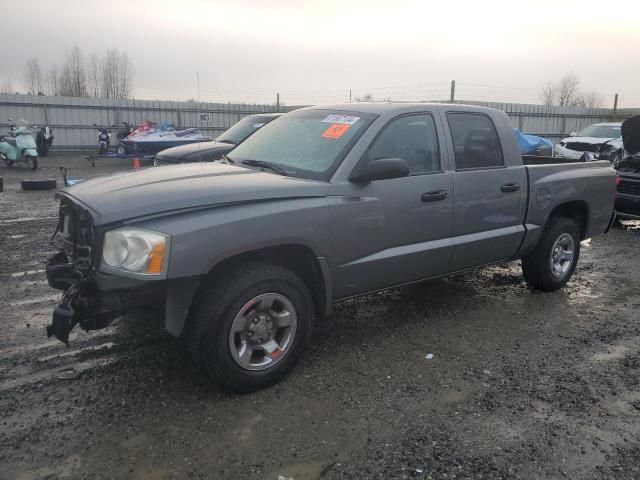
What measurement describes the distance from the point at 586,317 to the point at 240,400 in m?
3.41

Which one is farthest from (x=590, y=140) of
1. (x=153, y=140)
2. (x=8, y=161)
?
(x=8, y=161)

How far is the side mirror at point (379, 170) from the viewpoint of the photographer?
3654 millimetres

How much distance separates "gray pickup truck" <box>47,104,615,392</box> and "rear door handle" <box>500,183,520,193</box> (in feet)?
0.06

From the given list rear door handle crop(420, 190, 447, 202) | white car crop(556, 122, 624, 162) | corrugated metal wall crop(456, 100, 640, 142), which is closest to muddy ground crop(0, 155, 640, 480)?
rear door handle crop(420, 190, 447, 202)

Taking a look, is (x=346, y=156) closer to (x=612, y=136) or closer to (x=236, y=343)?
(x=236, y=343)

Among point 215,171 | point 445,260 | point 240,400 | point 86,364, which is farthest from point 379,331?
point 86,364

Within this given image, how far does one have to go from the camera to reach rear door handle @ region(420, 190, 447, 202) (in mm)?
4109

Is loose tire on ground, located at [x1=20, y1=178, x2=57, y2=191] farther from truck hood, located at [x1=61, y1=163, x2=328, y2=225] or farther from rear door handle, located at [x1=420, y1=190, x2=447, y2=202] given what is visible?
rear door handle, located at [x1=420, y1=190, x2=447, y2=202]

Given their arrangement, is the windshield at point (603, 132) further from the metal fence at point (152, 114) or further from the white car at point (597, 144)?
the metal fence at point (152, 114)

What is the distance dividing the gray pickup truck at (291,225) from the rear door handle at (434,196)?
15mm

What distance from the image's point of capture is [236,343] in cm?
333

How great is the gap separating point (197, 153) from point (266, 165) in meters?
5.72

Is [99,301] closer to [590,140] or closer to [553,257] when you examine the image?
[553,257]

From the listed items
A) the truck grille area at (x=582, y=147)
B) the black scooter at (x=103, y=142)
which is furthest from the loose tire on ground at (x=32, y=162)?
the truck grille area at (x=582, y=147)
